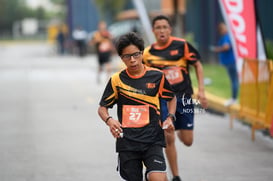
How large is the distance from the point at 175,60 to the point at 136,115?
6.99ft

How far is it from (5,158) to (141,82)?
175 inches

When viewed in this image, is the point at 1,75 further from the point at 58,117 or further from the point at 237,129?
the point at 237,129

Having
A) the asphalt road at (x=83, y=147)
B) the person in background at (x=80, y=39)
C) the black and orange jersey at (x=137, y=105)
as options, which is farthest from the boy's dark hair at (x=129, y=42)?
the person in background at (x=80, y=39)

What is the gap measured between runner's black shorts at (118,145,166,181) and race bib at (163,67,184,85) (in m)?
2.08

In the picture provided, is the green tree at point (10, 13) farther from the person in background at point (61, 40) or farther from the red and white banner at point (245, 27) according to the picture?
the red and white banner at point (245, 27)

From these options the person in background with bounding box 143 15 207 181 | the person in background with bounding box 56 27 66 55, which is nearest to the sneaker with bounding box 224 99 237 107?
the person in background with bounding box 143 15 207 181

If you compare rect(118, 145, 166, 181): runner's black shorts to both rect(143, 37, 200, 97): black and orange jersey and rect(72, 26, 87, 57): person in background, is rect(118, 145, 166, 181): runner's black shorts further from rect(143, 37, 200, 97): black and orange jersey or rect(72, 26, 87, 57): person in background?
rect(72, 26, 87, 57): person in background

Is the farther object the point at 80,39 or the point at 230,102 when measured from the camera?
the point at 80,39

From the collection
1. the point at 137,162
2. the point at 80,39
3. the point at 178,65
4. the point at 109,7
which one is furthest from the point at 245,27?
the point at 109,7

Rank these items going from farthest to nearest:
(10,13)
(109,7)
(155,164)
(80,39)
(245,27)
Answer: (10,13) < (109,7) < (80,39) < (245,27) < (155,164)

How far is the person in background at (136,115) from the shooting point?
6.29 meters

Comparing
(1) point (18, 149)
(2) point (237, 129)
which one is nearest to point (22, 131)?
(1) point (18, 149)

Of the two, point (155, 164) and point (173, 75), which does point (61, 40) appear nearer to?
point (173, 75)

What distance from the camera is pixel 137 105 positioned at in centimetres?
644
